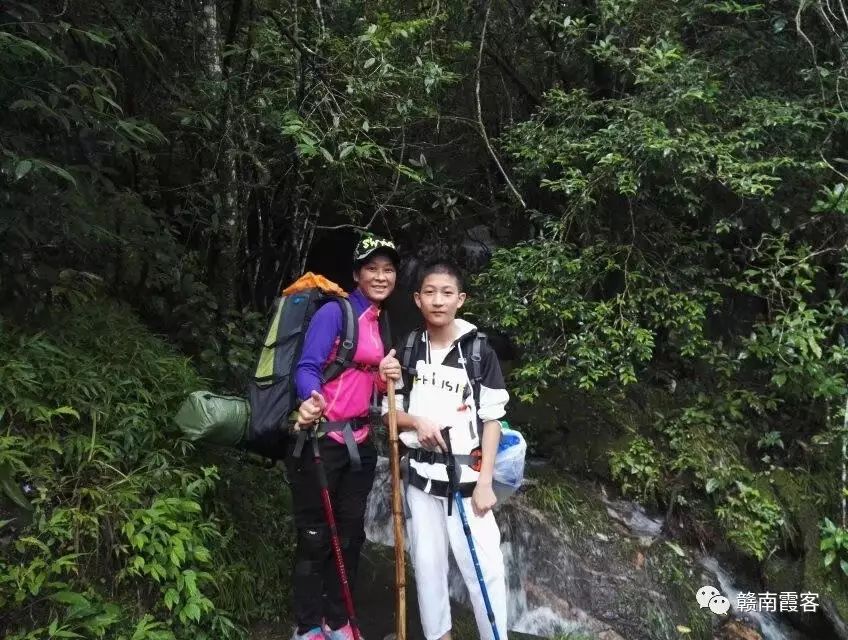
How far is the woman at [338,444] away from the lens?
3213 mm

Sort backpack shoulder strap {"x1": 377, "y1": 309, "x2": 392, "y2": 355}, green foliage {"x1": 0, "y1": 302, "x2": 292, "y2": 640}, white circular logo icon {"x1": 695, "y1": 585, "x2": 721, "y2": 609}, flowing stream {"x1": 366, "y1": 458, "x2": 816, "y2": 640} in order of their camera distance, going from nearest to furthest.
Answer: green foliage {"x1": 0, "y1": 302, "x2": 292, "y2": 640}
backpack shoulder strap {"x1": 377, "y1": 309, "x2": 392, "y2": 355}
flowing stream {"x1": 366, "y1": 458, "x2": 816, "y2": 640}
white circular logo icon {"x1": 695, "y1": 585, "x2": 721, "y2": 609}

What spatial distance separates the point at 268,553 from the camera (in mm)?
4207

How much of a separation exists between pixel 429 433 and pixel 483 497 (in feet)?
1.47

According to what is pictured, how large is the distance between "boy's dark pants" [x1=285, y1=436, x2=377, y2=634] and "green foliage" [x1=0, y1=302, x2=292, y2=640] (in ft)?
1.86

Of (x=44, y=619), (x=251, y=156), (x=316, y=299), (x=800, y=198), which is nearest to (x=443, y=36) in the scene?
(x=251, y=156)

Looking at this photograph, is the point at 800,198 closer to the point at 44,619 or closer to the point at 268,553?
the point at 268,553

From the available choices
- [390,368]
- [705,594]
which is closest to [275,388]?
[390,368]

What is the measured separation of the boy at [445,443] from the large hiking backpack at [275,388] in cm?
44

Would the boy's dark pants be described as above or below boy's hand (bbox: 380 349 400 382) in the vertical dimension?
below

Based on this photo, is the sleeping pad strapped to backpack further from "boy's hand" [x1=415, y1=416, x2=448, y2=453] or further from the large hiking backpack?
"boy's hand" [x1=415, y1=416, x2=448, y2=453]

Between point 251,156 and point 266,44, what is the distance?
3.41 ft

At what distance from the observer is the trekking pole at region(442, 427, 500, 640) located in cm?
309

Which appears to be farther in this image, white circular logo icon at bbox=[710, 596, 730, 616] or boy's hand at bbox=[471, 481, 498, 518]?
white circular logo icon at bbox=[710, 596, 730, 616]

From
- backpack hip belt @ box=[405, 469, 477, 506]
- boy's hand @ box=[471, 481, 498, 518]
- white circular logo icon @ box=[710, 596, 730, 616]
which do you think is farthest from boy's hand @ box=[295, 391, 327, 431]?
white circular logo icon @ box=[710, 596, 730, 616]
